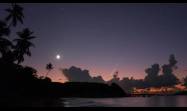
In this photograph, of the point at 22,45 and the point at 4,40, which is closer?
the point at 4,40

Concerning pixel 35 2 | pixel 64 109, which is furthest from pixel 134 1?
pixel 64 109

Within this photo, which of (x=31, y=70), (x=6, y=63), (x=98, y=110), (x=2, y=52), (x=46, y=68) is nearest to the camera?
(x=98, y=110)

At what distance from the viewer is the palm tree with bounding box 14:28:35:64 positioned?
1439 inches

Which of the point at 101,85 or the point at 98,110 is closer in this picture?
the point at 98,110

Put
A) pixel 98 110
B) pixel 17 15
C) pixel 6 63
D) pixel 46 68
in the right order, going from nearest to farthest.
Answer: pixel 98 110 < pixel 6 63 < pixel 17 15 < pixel 46 68

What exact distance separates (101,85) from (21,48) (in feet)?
542

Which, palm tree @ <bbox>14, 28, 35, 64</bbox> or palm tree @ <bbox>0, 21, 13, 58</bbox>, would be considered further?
palm tree @ <bbox>14, 28, 35, 64</bbox>

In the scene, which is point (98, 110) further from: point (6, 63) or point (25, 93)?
point (25, 93)

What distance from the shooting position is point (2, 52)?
25.9m

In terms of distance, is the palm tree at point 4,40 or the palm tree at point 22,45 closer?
the palm tree at point 4,40

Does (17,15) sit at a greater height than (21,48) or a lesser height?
greater

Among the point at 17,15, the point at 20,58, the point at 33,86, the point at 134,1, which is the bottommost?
the point at 134,1

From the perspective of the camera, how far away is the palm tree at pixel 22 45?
120 feet

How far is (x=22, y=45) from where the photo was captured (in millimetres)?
36969
